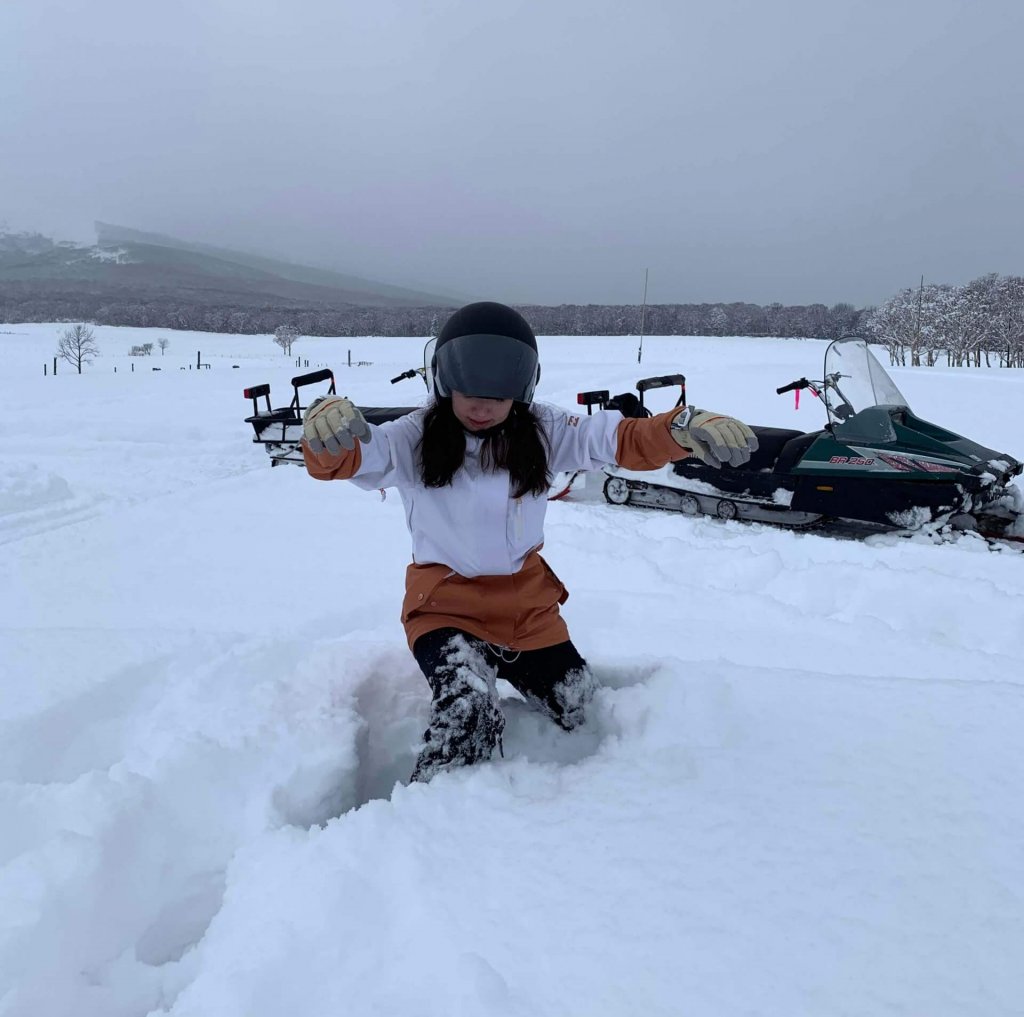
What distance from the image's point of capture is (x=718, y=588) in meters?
3.81

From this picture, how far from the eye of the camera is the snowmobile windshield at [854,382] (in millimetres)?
5301

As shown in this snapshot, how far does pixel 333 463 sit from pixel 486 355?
1.77 ft

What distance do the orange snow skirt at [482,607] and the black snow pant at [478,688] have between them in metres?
0.03

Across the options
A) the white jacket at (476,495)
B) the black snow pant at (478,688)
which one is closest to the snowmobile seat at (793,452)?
the white jacket at (476,495)

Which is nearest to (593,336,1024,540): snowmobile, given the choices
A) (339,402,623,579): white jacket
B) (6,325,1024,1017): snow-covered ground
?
(6,325,1024,1017): snow-covered ground

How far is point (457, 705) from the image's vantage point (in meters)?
1.89

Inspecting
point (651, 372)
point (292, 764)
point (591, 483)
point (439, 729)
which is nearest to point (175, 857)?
point (292, 764)

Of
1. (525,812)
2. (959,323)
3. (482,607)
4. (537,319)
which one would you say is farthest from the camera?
(537,319)

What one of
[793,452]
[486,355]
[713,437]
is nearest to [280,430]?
[793,452]

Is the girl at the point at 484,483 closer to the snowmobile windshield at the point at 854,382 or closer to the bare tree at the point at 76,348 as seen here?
the snowmobile windshield at the point at 854,382

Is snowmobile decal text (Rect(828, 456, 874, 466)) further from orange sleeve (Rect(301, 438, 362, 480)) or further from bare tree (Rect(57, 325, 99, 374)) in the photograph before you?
bare tree (Rect(57, 325, 99, 374))

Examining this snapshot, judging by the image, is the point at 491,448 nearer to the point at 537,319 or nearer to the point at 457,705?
the point at 457,705

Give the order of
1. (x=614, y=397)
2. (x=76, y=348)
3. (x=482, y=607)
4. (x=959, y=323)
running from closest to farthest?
(x=482, y=607)
(x=614, y=397)
(x=76, y=348)
(x=959, y=323)

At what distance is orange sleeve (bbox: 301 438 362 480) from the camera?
1.84 meters
